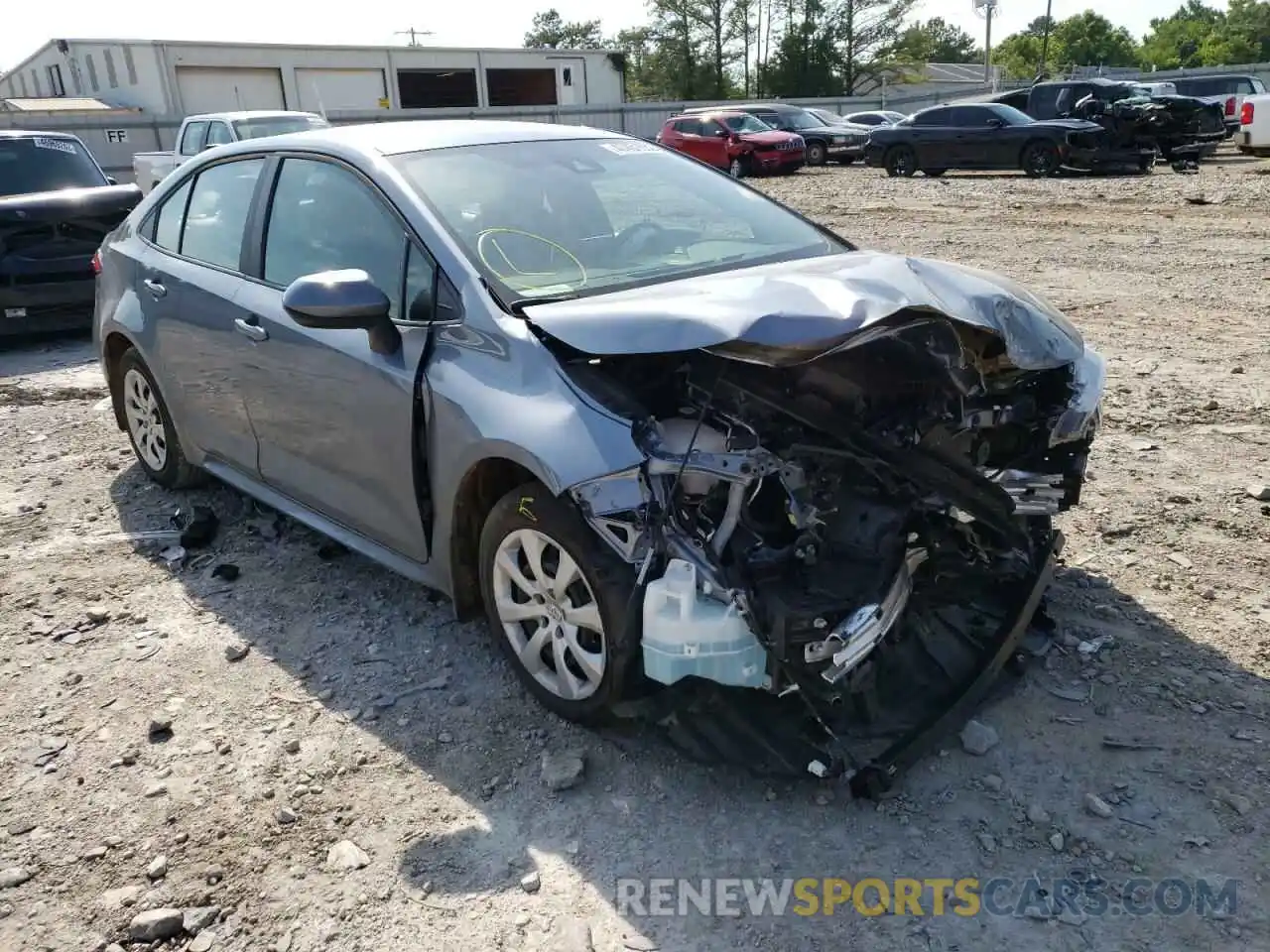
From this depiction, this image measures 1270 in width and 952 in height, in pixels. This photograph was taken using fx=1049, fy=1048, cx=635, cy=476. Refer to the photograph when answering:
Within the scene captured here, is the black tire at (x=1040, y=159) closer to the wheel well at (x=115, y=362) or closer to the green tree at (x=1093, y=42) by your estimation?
the wheel well at (x=115, y=362)

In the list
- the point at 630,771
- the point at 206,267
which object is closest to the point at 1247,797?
the point at 630,771

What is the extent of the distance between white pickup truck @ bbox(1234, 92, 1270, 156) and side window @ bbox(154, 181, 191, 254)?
19464 mm

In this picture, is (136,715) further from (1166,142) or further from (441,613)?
(1166,142)

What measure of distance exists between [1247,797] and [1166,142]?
764 inches

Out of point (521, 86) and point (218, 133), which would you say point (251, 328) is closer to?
point (218, 133)

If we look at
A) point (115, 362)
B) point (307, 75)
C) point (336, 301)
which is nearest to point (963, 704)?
point (336, 301)

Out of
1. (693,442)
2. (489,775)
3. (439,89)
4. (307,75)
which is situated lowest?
(489,775)

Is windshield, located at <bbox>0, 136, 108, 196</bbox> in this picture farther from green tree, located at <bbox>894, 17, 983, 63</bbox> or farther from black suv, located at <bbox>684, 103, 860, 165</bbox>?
green tree, located at <bbox>894, 17, 983, 63</bbox>

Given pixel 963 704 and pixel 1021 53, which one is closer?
pixel 963 704

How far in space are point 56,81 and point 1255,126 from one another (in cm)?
4818

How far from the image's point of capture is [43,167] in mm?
9156

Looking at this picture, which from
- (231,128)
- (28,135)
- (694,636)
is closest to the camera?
(694,636)

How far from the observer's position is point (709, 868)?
8.71 ft

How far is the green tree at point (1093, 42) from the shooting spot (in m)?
94.3
